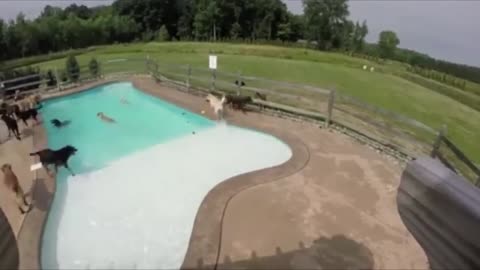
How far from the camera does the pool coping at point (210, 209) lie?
5256 mm

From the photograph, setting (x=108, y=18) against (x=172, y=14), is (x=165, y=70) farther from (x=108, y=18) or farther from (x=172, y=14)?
(x=172, y=14)

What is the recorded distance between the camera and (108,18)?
54.4 meters

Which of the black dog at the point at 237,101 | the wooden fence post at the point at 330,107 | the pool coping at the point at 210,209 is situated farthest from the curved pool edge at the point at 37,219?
the wooden fence post at the point at 330,107

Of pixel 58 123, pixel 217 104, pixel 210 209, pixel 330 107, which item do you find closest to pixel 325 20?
pixel 217 104

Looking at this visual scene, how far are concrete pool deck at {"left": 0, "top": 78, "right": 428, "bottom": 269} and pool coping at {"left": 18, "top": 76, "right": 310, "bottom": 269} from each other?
16mm

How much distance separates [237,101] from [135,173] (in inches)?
155

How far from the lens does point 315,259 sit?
521cm

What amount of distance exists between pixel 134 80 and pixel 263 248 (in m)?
9.41

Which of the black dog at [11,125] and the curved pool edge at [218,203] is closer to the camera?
the curved pool edge at [218,203]

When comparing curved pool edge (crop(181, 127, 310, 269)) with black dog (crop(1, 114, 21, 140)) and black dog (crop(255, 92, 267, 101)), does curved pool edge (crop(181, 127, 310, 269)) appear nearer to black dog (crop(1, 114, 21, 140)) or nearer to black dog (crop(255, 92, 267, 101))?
black dog (crop(255, 92, 267, 101))

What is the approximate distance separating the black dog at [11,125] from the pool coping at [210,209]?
37cm

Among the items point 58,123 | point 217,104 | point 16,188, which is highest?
point 217,104

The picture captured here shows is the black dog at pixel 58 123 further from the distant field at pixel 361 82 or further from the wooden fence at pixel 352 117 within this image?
the distant field at pixel 361 82

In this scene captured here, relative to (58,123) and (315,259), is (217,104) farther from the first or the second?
(315,259)
